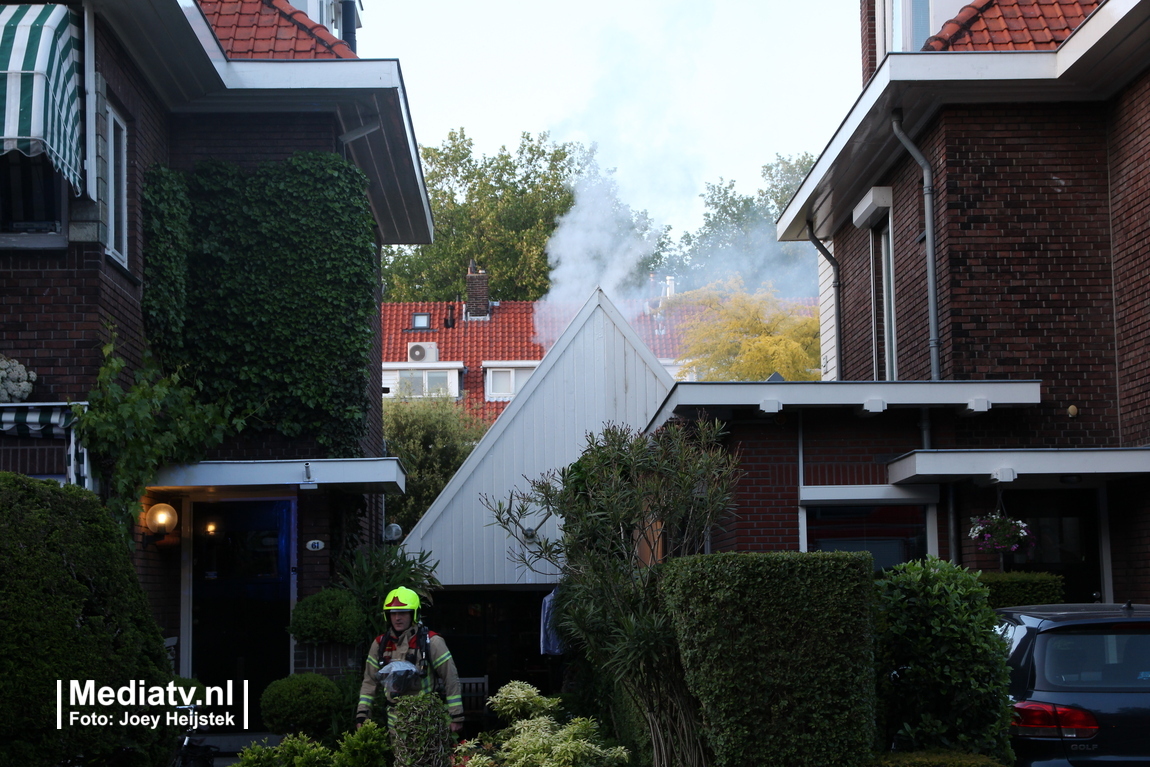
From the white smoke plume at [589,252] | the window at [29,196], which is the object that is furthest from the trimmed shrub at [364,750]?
the white smoke plume at [589,252]

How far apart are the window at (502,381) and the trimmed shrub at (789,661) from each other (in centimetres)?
3254

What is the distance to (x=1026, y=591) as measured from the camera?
9859 millimetres

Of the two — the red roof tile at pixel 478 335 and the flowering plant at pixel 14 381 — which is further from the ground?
the red roof tile at pixel 478 335

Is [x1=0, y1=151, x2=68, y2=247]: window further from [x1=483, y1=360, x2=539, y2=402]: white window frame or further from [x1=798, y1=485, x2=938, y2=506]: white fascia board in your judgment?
[x1=483, y1=360, x2=539, y2=402]: white window frame

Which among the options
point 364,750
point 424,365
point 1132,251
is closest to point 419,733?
point 364,750

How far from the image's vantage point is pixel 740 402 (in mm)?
10195

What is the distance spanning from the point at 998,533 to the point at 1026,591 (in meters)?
0.60

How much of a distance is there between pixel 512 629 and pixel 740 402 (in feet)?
25.4

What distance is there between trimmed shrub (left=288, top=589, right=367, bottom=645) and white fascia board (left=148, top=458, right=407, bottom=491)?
1.18 m

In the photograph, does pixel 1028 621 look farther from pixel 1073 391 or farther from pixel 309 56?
pixel 309 56

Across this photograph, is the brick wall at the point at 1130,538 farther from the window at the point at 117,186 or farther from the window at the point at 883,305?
the window at the point at 117,186

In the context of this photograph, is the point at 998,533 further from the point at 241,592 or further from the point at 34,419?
the point at 34,419

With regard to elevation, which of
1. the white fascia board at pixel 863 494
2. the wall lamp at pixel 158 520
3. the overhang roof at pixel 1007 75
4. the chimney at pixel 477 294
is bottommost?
the wall lamp at pixel 158 520

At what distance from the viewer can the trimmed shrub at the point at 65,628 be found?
596 centimetres
